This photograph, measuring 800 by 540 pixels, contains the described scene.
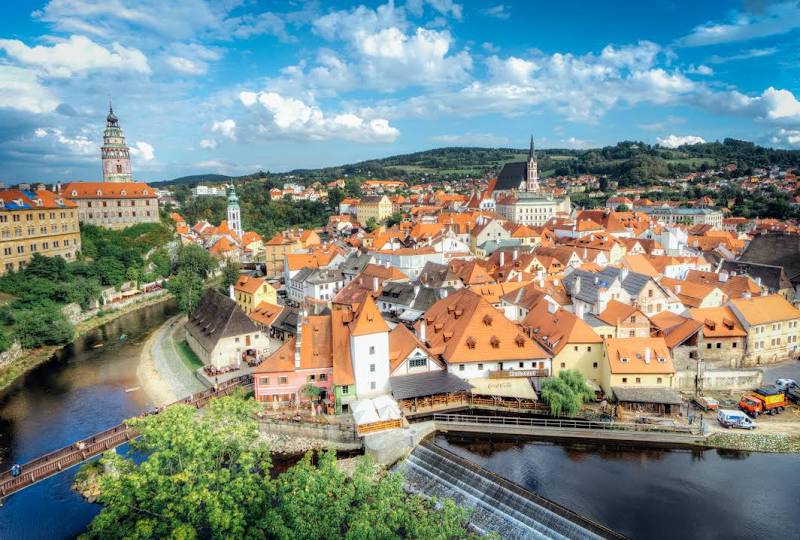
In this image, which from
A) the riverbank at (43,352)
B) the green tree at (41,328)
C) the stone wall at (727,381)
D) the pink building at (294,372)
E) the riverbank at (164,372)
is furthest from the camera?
the green tree at (41,328)

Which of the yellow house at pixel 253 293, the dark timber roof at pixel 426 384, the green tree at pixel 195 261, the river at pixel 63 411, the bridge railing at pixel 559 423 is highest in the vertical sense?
the green tree at pixel 195 261

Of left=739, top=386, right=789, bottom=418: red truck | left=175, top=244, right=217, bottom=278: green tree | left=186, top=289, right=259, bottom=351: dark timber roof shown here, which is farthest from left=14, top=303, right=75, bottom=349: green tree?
left=739, top=386, right=789, bottom=418: red truck

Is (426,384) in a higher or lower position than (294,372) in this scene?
lower

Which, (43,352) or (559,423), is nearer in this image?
(559,423)

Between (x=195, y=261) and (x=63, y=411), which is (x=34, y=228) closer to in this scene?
(x=195, y=261)

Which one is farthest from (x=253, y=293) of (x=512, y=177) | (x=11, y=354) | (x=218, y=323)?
(x=512, y=177)

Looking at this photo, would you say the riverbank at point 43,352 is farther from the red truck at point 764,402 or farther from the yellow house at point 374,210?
the yellow house at point 374,210

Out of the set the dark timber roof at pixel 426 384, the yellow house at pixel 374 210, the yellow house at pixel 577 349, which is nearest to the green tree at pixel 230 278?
the dark timber roof at pixel 426 384
